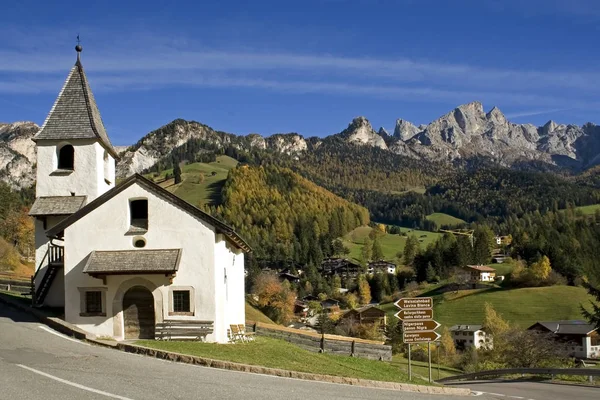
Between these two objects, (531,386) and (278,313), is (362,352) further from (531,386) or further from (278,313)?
(278,313)

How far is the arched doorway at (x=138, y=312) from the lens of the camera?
26.2m

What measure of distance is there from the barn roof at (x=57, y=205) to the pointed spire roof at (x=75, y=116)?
297 centimetres

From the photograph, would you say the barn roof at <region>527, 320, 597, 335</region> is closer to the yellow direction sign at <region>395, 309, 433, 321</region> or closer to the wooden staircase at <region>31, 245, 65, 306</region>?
the yellow direction sign at <region>395, 309, 433, 321</region>

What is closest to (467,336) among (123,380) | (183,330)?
(183,330)

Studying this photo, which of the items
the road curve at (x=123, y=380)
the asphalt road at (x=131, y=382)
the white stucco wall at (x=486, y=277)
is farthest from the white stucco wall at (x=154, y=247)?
the white stucco wall at (x=486, y=277)

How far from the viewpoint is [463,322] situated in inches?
4518

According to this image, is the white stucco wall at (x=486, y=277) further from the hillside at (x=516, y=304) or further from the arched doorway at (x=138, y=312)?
the arched doorway at (x=138, y=312)

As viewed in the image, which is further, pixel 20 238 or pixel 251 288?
pixel 251 288

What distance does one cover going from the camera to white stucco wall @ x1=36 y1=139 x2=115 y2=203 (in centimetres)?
3259

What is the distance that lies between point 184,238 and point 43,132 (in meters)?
11.3

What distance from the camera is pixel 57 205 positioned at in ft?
105

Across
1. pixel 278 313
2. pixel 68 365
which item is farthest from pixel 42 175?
pixel 278 313

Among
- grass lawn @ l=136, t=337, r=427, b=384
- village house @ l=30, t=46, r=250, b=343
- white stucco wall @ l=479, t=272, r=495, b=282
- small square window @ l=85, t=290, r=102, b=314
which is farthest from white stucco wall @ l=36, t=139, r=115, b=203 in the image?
white stucco wall @ l=479, t=272, r=495, b=282

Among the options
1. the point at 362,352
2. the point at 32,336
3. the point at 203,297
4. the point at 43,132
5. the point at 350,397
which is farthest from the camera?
the point at 362,352
